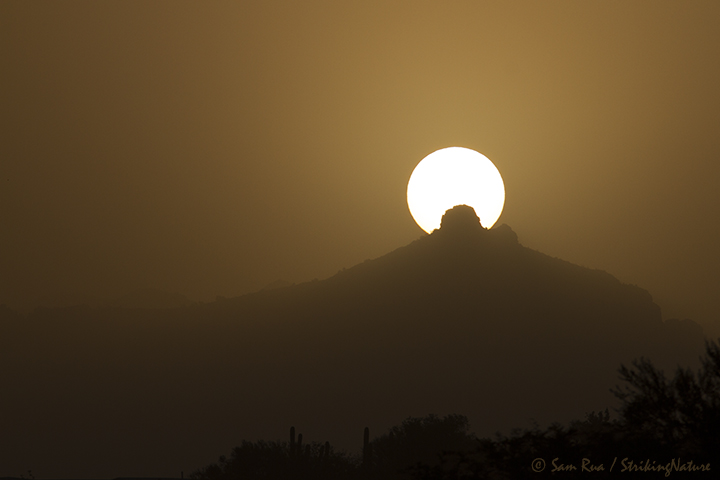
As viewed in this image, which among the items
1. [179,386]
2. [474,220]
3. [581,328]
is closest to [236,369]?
[179,386]

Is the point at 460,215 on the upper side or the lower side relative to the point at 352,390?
upper

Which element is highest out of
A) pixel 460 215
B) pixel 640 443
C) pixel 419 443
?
pixel 460 215

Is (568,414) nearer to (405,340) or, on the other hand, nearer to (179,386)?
(405,340)

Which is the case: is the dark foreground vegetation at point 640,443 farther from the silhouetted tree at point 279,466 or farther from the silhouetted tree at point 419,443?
the silhouetted tree at point 419,443

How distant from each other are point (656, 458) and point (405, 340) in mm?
177885

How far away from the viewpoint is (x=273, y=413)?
16488 centimetres

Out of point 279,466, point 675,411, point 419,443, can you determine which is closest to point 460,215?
point 419,443

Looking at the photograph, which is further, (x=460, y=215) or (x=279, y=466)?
(x=460, y=215)

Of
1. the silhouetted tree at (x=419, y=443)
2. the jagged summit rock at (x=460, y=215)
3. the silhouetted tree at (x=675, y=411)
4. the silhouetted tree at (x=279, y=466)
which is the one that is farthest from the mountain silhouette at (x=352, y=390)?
the silhouetted tree at (x=675, y=411)

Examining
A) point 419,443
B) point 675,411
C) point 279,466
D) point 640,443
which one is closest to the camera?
point 640,443

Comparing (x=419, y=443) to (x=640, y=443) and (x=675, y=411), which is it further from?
(x=640, y=443)

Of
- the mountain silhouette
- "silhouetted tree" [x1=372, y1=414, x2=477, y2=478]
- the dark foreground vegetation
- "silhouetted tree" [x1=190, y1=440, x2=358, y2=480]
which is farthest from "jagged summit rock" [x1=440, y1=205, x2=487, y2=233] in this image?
the dark foreground vegetation

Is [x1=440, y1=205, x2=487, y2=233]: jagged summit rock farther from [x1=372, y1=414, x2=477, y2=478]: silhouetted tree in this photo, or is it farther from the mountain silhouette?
[x1=372, y1=414, x2=477, y2=478]: silhouetted tree

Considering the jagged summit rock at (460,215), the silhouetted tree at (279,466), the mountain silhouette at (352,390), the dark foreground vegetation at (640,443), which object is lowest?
the silhouetted tree at (279,466)
